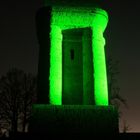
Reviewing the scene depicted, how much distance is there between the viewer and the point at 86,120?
13.9 meters

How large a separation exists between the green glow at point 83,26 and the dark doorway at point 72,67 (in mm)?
684

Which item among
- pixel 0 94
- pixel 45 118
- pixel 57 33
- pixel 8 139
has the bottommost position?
pixel 8 139

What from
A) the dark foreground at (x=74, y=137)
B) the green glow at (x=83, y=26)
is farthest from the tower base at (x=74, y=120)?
the green glow at (x=83, y=26)

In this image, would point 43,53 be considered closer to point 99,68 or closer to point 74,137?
point 99,68

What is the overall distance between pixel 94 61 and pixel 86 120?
3066 millimetres

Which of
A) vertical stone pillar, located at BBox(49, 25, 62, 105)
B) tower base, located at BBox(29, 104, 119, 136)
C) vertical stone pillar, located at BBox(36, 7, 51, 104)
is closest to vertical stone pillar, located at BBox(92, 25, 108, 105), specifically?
tower base, located at BBox(29, 104, 119, 136)

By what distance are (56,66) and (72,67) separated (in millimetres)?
1390

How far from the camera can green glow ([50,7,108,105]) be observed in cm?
1478

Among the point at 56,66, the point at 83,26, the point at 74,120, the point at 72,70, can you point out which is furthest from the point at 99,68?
the point at 74,120

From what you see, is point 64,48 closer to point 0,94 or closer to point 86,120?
point 86,120

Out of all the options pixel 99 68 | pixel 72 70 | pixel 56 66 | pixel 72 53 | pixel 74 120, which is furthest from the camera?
pixel 72 53

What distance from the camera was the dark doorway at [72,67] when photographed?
15.6m

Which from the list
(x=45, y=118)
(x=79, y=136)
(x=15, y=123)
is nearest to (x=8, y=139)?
(x=45, y=118)

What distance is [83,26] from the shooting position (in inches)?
627
